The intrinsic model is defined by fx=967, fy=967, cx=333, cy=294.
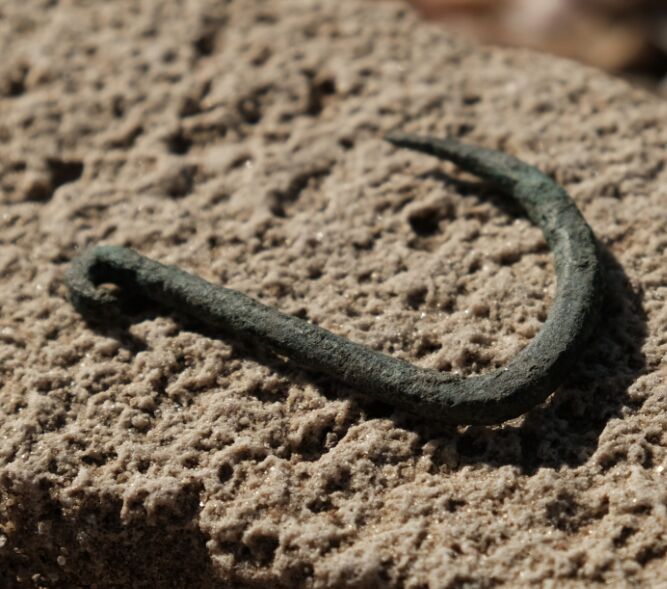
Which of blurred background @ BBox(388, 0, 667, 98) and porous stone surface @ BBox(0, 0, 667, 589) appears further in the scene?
blurred background @ BBox(388, 0, 667, 98)

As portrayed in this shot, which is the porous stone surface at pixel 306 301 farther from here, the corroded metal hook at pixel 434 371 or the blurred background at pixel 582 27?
the blurred background at pixel 582 27

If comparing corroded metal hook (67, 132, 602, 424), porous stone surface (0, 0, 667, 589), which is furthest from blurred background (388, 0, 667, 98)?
corroded metal hook (67, 132, 602, 424)

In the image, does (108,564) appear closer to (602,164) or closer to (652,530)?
(652,530)

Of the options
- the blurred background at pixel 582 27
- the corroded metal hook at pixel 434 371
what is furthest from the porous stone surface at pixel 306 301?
the blurred background at pixel 582 27

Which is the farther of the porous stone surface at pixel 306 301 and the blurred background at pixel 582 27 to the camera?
the blurred background at pixel 582 27

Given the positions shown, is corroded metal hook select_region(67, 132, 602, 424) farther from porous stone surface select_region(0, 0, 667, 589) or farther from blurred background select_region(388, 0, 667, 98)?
blurred background select_region(388, 0, 667, 98)

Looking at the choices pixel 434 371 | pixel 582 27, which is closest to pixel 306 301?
pixel 434 371
